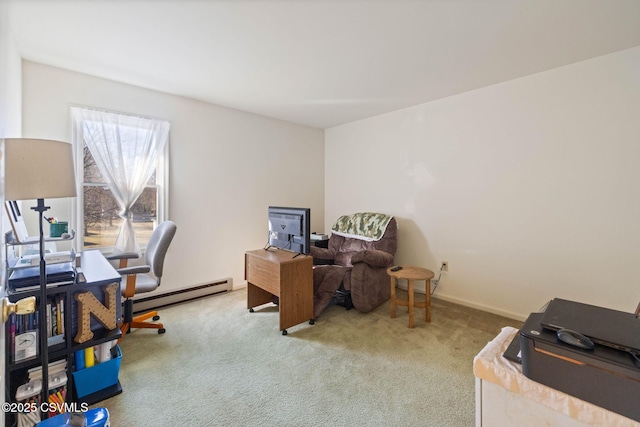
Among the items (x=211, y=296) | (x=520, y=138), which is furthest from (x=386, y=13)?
(x=211, y=296)

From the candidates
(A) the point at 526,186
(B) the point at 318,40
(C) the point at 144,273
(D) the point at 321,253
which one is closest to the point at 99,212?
(C) the point at 144,273

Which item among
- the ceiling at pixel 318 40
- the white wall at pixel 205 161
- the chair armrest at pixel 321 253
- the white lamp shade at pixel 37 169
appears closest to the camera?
the white lamp shade at pixel 37 169

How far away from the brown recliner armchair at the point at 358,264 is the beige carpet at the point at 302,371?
0.69 ft

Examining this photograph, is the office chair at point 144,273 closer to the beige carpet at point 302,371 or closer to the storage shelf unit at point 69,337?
the beige carpet at point 302,371

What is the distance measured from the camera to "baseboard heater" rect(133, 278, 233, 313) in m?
2.95

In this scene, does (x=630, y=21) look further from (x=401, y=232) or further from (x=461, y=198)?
(x=401, y=232)

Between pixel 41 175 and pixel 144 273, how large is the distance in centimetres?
125

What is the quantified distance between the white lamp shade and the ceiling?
3.09 ft

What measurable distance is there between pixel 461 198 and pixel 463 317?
129cm

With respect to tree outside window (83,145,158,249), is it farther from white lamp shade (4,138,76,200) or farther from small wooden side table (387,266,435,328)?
small wooden side table (387,266,435,328)

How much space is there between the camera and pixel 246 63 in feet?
7.90

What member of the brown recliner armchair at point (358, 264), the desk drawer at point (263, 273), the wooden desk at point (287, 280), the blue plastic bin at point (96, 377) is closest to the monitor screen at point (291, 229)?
the wooden desk at point (287, 280)

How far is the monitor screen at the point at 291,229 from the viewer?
8.40 feet

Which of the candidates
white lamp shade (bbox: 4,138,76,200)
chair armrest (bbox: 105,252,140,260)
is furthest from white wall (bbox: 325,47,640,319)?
white lamp shade (bbox: 4,138,76,200)
